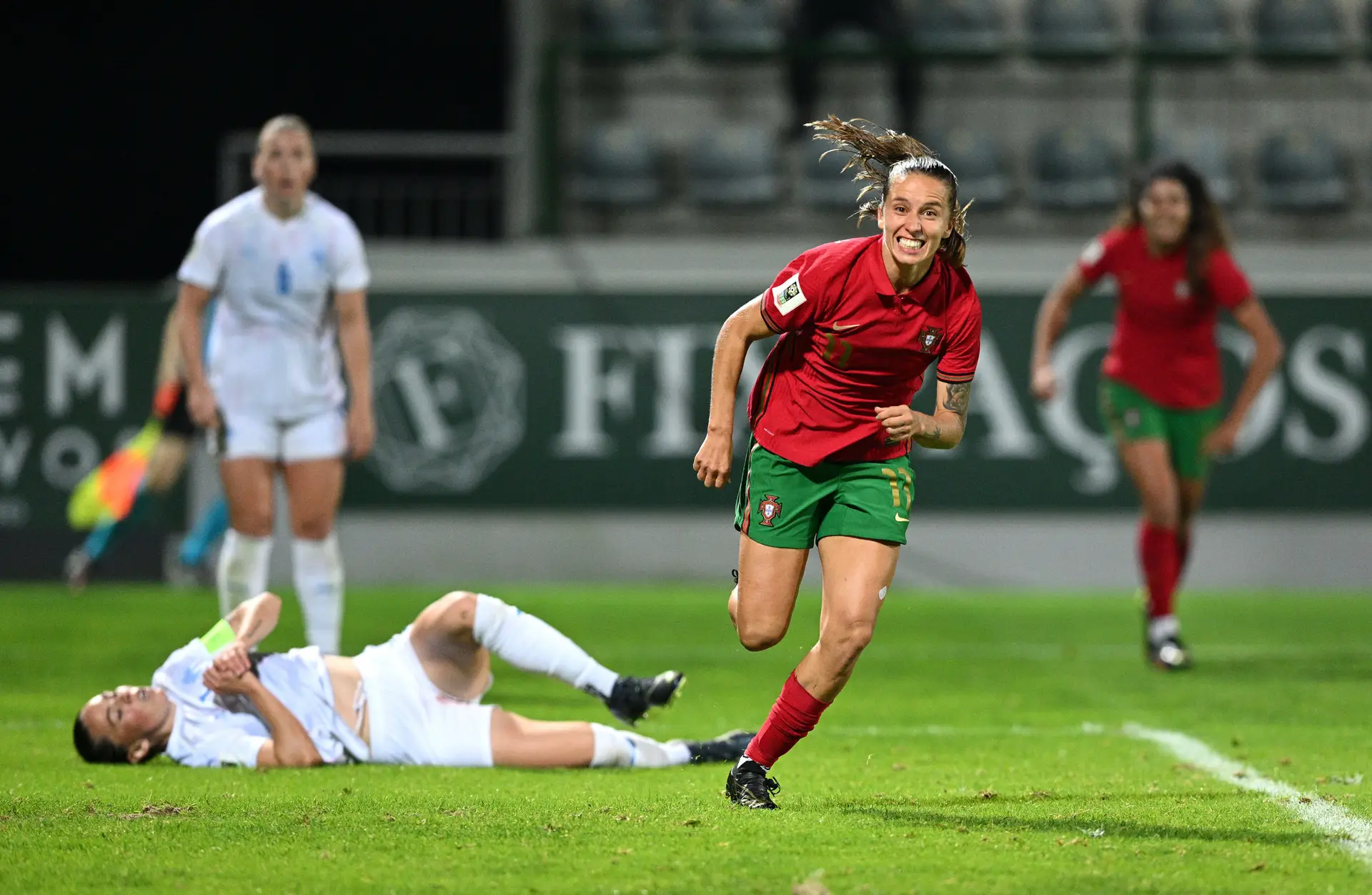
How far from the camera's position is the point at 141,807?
16.1 ft

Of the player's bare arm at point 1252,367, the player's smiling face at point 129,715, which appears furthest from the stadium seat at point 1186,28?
the player's smiling face at point 129,715

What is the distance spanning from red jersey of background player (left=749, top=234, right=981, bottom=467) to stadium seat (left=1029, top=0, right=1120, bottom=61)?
10845mm

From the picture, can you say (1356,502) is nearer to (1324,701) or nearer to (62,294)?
(1324,701)

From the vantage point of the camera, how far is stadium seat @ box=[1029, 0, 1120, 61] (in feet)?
50.3

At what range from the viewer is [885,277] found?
196 inches

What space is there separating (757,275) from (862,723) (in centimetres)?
714

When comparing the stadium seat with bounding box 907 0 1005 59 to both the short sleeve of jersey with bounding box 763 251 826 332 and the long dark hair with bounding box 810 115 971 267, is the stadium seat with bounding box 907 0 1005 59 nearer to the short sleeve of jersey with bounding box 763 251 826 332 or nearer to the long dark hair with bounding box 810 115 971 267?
the long dark hair with bounding box 810 115 971 267

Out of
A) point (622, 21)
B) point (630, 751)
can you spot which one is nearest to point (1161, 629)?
point (630, 751)

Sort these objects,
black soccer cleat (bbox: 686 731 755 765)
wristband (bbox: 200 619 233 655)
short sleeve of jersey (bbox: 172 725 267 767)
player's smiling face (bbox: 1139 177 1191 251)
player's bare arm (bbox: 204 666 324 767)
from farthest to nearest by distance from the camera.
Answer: player's smiling face (bbox: 1139 177 1191 251) < black soccer cleat (bbox: 686 731 755 765) < short sleeve of jersey (bbox: 172 725 267 767) < wristband (bbox: 200 619 233 655) < player's bare arm (bbox: 204 666 324 767)

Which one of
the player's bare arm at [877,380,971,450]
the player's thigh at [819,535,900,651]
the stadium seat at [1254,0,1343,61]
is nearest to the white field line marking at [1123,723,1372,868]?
the player's thigh at [819,535,900,651]

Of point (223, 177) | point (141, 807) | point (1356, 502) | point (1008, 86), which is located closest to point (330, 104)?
point (223, 177)

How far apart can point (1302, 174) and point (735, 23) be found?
4.86 m

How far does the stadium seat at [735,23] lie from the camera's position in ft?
51.2

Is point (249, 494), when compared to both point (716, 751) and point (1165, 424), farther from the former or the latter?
point (1165, 424)
